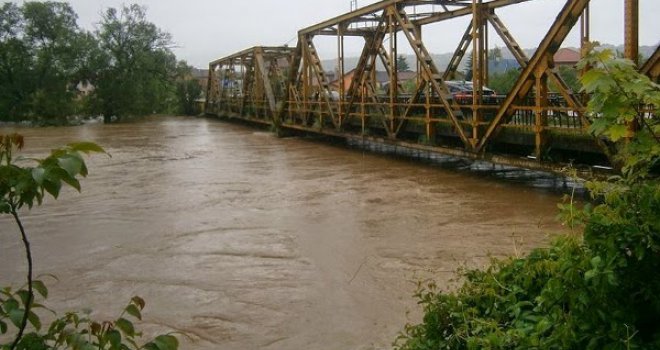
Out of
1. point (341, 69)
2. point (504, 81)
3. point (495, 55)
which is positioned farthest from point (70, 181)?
point (495, 55)

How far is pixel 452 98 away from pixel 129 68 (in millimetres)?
40361

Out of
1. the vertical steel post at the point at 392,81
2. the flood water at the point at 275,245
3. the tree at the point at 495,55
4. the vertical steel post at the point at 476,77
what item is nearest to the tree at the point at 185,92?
the tree at the point at 495,55

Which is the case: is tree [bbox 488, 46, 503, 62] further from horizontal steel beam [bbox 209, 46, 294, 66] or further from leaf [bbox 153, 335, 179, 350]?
leaf [bbox 153, 335, 179, 350]

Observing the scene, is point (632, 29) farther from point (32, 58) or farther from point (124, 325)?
point (32, 58)

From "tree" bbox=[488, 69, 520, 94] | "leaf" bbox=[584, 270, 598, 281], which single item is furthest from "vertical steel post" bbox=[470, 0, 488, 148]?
"leaf" bbox=[584, 270, 598, 281]

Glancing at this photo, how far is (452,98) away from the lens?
46.1 ft

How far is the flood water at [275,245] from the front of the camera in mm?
5586

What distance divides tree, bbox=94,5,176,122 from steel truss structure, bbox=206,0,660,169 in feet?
76.1

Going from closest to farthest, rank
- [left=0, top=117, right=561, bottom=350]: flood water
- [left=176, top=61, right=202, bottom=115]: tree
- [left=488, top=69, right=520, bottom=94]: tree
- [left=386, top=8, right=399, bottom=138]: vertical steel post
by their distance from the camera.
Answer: [left=0, top=117, right=561, bottom=350]: flood water, [left=386, top=8, right=399, bottom=138]: vertical steel post, [left=488, top=69, right=520, bottom=94]: tree, [left=176, top=61, right=202, bottom=115]: tree

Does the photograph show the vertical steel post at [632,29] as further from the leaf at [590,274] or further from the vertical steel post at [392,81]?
the vertical steel post at [392,81]

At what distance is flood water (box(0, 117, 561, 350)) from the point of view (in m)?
5.59

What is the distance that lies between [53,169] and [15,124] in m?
49.9

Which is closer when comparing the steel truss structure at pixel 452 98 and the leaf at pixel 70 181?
the leaf at pixel 70 181

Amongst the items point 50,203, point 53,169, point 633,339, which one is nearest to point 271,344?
point 633,339
